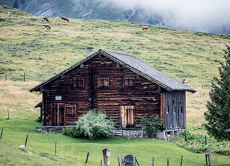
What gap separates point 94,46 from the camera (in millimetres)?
101312

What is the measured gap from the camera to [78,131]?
130 feet

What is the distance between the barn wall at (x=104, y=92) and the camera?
4169cm

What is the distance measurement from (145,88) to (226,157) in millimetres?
9819

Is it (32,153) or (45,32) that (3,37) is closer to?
(45,32)

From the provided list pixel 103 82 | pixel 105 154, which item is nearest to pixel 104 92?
pixel 103 82

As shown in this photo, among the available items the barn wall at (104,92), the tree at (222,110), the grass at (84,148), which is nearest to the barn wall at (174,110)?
the barn wall at (104,92)

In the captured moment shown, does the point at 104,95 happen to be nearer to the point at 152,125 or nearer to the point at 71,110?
the point at 71,110

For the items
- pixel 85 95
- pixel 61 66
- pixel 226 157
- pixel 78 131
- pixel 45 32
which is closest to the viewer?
pixel 226 157

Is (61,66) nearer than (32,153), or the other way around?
(32,153)

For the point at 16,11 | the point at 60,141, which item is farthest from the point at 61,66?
the point at 16,11

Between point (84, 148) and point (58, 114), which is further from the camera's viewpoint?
point (58, 114)

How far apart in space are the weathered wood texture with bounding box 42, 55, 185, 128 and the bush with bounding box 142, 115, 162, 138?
0.65 metres

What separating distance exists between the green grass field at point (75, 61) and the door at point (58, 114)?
2.20 metres

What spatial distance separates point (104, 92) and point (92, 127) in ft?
15.6
